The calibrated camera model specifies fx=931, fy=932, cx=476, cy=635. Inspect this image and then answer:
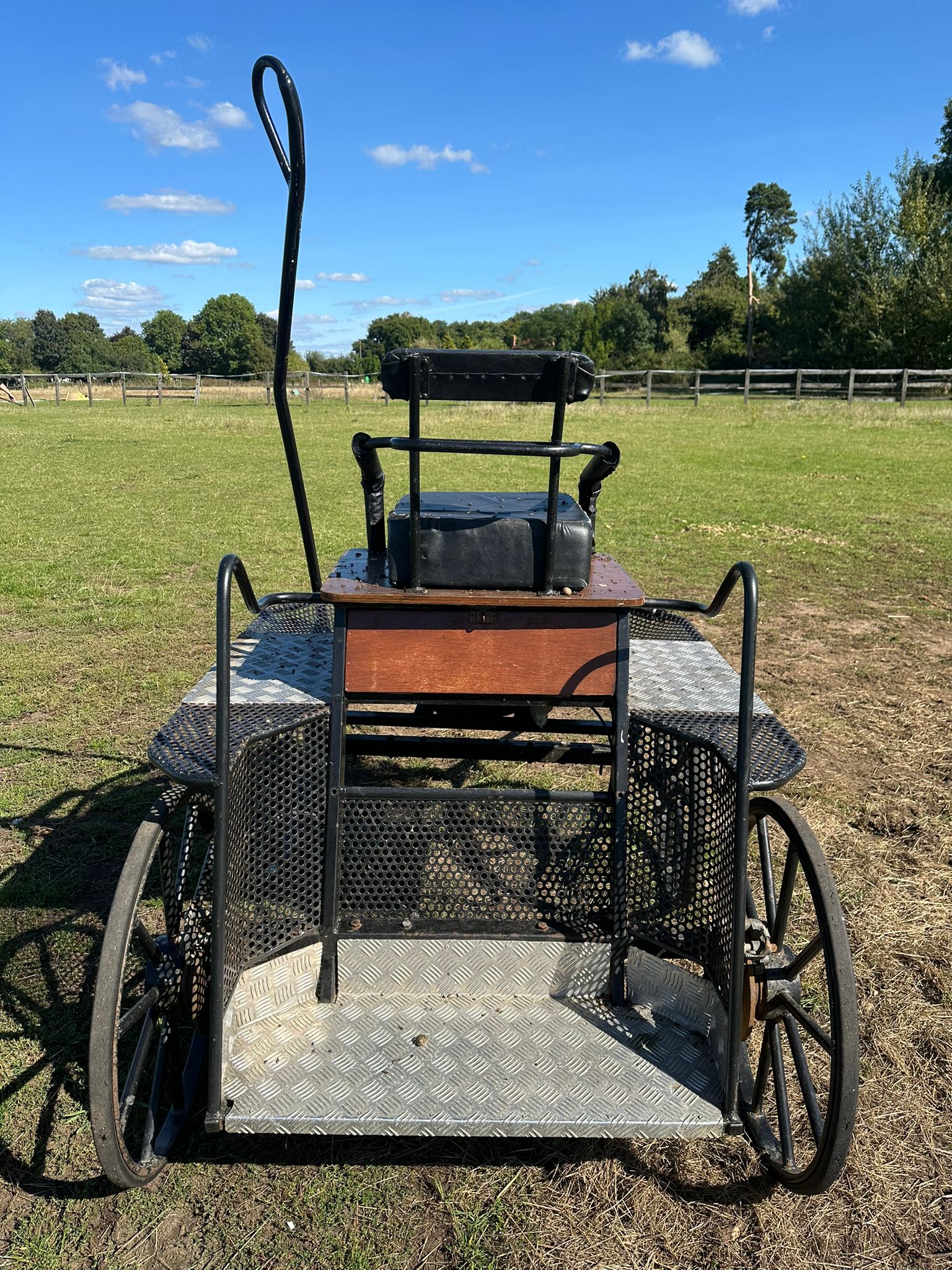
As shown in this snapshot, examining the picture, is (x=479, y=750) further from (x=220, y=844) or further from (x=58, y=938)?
(x=58, y=938)

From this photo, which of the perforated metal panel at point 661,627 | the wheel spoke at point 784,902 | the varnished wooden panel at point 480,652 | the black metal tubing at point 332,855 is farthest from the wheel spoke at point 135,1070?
the perforated metal panel at point 661,627

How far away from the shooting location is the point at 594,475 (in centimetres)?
232

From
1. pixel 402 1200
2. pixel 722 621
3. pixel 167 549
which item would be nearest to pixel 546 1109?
pixel 402 1200

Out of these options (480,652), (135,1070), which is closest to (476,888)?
(480,652)

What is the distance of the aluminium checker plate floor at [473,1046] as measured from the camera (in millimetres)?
1878

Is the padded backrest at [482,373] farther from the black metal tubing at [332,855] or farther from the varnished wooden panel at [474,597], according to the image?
the black metal tubing at [332,855]

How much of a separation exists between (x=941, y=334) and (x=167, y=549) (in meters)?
33.2

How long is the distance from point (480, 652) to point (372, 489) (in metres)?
0.50

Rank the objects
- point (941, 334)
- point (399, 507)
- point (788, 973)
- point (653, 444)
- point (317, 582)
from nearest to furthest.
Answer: point (788, 973)
point (399, 507)
point (317, 582)
point (653, 444)
point (941, 334)

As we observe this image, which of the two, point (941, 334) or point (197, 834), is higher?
point (941, 334)

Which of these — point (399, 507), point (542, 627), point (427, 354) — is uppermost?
point (427, 354)

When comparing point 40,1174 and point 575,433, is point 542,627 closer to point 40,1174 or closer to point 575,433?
point 40,1174

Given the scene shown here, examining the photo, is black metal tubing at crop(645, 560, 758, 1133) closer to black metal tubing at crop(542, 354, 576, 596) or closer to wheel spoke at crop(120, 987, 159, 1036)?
black metal tubing at crop(542, 354, 576, 596)

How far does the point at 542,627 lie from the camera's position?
2188 mm
